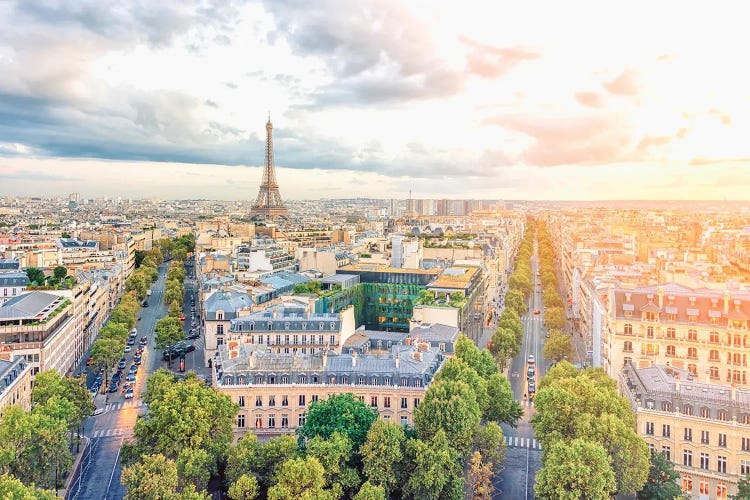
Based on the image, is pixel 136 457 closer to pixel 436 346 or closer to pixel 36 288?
pixel 436 346

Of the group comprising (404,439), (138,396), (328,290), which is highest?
(328,290)

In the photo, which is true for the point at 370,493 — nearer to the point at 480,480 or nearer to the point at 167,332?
the point at 480,480

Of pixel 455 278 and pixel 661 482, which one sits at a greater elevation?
pixel 455 278

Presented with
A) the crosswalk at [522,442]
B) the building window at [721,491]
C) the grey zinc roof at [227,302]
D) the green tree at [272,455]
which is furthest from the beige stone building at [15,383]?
the building window at [721,491]

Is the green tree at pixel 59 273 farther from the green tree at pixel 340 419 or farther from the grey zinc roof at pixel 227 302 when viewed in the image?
the green tree at pixel 340 419

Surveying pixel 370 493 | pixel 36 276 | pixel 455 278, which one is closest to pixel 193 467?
pixel 370 493

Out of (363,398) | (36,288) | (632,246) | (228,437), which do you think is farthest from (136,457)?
(632,246)
